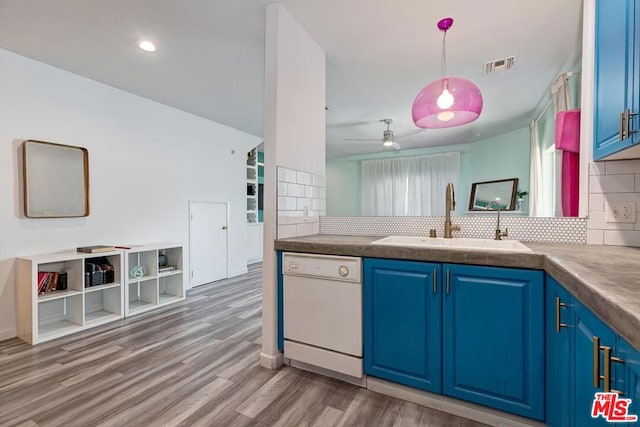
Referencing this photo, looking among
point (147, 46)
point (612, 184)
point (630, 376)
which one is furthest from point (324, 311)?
point (147, 46)

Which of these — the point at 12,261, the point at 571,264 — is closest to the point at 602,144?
the point at 571,264

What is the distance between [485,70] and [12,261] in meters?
4.67

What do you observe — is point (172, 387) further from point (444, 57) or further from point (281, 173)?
point (444, 57)

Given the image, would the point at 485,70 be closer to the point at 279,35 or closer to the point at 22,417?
the point at 279,35

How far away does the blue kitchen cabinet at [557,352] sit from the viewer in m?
1.06

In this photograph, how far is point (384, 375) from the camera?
68.1 inches

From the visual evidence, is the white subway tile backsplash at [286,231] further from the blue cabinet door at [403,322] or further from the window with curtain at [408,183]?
the window with curtain at [408,183]

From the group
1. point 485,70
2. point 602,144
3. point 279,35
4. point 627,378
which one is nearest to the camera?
point 627,378

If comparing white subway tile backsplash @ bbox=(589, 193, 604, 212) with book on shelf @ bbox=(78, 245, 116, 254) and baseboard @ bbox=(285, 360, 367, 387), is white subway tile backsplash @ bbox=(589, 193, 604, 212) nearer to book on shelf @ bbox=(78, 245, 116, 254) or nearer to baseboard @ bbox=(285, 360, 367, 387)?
baseboard @ bbox=(285, 360, 367, 387)

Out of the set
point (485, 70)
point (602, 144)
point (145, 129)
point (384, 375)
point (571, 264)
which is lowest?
point (384, 375)

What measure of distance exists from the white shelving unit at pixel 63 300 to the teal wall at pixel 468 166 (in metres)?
2.72

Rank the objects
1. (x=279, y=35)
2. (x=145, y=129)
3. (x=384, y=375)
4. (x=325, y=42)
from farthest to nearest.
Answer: (x=145, y=129) → (x=325, y=42) → (x=279, y=35) → (x=384, y=375)

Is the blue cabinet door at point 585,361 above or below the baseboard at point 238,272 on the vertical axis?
above

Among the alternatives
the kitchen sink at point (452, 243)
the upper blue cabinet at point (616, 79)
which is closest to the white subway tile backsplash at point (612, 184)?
the upper blue cabinet at point (616, 79)
